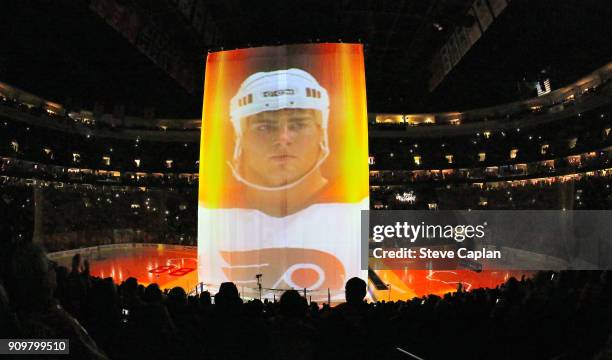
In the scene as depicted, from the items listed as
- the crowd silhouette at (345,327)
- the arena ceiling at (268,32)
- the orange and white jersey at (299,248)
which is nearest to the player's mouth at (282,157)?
the orange and white jersey at (299,248)

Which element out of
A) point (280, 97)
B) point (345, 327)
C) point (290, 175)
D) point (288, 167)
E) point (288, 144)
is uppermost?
point (280, 97)

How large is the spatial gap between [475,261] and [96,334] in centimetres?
1940

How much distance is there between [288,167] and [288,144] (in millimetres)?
633

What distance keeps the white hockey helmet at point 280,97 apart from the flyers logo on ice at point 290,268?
6.15 feet

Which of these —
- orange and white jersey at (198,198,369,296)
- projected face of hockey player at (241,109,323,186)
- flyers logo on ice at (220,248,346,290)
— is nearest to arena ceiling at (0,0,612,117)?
projected face of hockey player at (241,109,323,186)

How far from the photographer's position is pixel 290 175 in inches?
446

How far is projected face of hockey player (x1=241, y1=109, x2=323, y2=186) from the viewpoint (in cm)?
1132

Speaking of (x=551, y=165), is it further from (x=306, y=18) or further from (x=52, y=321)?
(x=52, y=321)

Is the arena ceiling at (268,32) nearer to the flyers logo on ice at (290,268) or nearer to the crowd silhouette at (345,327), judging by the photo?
the flyers logo on ice at (290,268)

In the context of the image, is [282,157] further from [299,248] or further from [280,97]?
Answer: [299,248]

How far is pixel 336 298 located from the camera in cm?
1109

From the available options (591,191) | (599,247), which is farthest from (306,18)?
(591,191)

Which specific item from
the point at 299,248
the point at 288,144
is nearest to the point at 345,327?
the point at 299,248

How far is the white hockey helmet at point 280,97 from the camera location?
11406 millimetres
